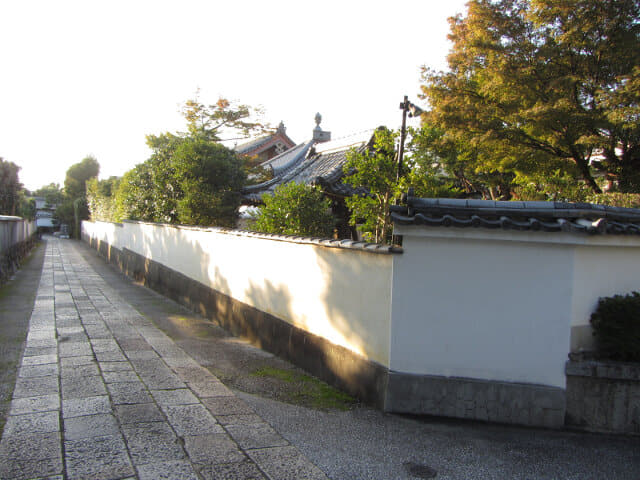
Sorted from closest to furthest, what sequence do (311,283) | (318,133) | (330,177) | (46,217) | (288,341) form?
(311,283)
(288,341)
(330,177)
(318,133)
(46,217)

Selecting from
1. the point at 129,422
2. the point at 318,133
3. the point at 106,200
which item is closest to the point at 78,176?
the point at 106,200

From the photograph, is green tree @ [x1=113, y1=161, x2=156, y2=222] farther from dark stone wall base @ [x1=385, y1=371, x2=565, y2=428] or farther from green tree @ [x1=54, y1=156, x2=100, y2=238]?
green tree @ [x1=54, y1=156, x2=100, y2=238]

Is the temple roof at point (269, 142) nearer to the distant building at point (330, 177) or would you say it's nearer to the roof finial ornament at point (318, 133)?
the roof finial ornament at point (318, 133)

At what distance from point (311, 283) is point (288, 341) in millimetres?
1083

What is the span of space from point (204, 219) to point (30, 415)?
9.71 meters

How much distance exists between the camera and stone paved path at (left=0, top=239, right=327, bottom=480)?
3697mm

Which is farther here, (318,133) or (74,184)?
(74,184)

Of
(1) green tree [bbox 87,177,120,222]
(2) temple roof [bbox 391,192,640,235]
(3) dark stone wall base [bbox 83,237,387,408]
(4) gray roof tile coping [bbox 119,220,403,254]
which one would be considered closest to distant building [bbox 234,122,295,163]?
(1) green tree [bbox 87,177,120,222]

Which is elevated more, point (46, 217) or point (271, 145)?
point (271, 145)

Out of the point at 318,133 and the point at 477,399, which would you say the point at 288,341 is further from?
the point at 318,133

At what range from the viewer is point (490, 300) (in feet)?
16.0

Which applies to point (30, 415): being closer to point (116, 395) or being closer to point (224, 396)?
point (116, 395)

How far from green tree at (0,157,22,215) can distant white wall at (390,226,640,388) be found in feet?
119

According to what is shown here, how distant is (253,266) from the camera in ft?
27.1
